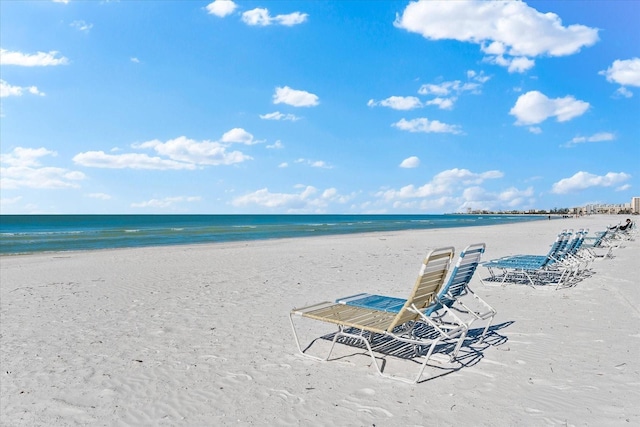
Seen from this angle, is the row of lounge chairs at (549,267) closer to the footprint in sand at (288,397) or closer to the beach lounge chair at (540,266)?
the beach lounge chair at (540,266)

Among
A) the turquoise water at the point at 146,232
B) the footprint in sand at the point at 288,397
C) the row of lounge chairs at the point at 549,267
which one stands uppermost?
the turquoise water at the point at 146,232

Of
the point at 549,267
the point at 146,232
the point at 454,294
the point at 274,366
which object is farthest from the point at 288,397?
the point at 146,232

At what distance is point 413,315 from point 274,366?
4.68ft

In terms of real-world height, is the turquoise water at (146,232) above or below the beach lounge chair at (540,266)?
above

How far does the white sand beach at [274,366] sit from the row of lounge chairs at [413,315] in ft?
0.64

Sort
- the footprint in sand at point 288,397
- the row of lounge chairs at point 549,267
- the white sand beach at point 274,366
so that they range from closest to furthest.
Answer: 1. the white sand beach at point 274,366
2. the footprint in sand at point 288,397
3. the row of lounge chairs at point 549,267

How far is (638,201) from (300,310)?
547 ft

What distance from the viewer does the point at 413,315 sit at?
14.4 ft

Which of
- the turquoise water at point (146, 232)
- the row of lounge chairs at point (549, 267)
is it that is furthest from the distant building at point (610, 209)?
the row of lounge chairs at point (549, 267)

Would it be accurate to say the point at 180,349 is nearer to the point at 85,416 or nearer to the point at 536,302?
the point at 85,416

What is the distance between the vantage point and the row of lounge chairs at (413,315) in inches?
169

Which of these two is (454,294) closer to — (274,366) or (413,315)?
(413,315)

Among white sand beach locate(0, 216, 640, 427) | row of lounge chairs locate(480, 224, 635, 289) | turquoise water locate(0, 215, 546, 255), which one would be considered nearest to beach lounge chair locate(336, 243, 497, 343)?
white sand beach locate(0, 216, 640, 427)

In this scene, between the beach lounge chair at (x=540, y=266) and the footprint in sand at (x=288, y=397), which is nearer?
the footprint in sand at (x=288, y=397)
